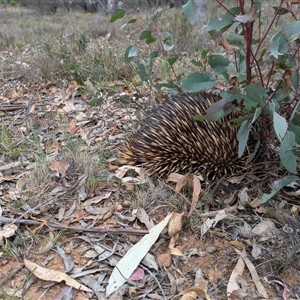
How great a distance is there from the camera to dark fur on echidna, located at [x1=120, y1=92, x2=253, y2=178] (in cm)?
191

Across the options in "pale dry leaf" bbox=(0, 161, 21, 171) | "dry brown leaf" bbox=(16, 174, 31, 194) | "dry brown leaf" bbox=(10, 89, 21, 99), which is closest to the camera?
"dry brown leaf" bbox=(16, 174, 31, 194)

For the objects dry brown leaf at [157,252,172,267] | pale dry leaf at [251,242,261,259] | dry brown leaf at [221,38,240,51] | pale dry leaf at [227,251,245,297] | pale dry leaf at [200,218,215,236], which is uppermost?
dry brown leaf at [221,38,240,51]

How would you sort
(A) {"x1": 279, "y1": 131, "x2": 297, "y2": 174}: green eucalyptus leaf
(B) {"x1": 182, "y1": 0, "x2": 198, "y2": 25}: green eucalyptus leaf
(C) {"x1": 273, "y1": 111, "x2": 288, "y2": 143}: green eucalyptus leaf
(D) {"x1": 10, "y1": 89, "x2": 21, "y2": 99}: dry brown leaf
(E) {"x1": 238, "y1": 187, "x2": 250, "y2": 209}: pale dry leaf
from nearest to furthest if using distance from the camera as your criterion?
1. (C) {"x1": 273, "y1": 111, "x2": 288, "y2": 143}: green eucalyptus leaf
2. (A) {"x1": 279, "y1": 131, "x2": 297, "y2": 174}: green eucalyptus leaf
3. (B) {"x1": 182, "y1": 0, "x2": 198, "y2": 25}: green eucalyptus leaf
4. (E) {"x1": 238, "y1": 187, "x2": 250, "y2": 209}: pale dry leaf
5. (D) {"x1": 10, "y1": 89, "x2": 21, "y2": 99}: dry brown leaf

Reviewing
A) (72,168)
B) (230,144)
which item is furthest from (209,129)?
(72,168)

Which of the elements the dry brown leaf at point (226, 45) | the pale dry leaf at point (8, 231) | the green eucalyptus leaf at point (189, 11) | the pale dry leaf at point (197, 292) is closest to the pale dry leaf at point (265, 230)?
the pale dry leaf at point (197, 292)

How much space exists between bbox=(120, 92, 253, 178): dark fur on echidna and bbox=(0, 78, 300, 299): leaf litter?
0.33 ft

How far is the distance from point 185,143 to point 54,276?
3.06 feet

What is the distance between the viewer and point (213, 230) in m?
1.58

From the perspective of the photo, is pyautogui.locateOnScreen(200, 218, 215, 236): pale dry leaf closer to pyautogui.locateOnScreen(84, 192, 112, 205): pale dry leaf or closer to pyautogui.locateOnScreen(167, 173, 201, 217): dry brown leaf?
pyautogui.locateOnScreen(167, 173, 201, 217): dry brown leaf

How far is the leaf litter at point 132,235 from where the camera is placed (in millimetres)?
1353

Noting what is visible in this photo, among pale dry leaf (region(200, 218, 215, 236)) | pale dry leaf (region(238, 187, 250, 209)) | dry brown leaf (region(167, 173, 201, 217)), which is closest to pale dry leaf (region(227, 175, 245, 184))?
pale dry leaf (region(238, 187, 250, 209))

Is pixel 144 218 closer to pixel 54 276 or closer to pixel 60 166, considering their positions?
pixel 54 276

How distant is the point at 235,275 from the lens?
139 centimetres

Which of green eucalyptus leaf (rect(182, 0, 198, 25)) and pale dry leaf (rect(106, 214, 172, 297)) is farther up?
green eucalyptus leaf (rect(182, 0, 198, 25))
